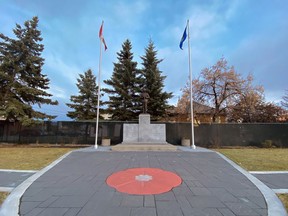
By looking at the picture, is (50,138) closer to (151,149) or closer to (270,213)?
(151,149)

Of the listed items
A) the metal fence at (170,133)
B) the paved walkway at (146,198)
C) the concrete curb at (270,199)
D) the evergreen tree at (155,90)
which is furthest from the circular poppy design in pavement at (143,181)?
the evergreen tree at (155,90)

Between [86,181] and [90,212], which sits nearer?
[90,212]

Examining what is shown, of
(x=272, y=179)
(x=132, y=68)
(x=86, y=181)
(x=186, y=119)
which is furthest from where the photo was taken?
(x=186, y=119)

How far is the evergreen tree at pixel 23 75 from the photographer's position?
44.5ft

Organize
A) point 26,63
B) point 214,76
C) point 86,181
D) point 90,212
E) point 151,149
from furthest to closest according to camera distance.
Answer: point 214,76, point 26,63, point 151,149, point 86,181, point 90,212

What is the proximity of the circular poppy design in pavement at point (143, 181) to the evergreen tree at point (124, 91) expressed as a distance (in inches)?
569

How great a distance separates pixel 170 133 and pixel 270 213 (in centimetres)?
1172

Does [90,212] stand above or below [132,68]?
below

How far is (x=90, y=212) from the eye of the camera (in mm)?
2967

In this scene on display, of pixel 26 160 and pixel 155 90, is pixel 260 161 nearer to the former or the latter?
pixel 26 160

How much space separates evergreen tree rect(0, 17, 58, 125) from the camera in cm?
1357

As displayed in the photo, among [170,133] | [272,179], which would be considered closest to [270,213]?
[272,179]

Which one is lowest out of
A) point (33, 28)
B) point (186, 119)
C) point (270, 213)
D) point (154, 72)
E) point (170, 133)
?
point (270, 213)

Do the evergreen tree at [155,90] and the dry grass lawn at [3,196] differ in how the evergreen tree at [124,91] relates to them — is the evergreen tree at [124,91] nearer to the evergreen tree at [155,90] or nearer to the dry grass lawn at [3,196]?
the evergreen tree at [155,90]
